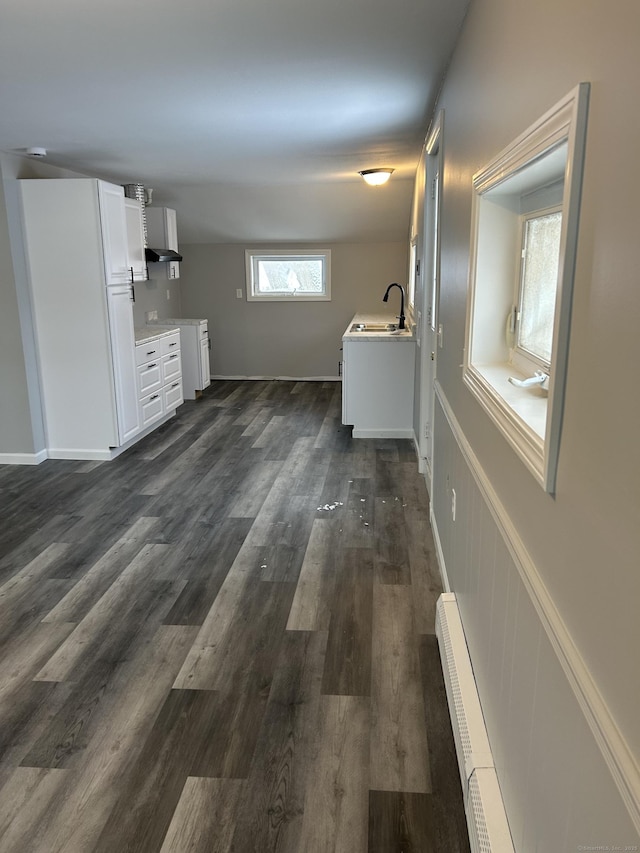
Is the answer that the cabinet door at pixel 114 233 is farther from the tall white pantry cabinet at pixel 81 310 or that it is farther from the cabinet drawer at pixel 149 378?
the cabinet drawer at pixel 149 378

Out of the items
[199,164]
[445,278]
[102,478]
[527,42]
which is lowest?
[102,478]

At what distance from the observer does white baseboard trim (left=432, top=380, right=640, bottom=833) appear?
30.7 inches

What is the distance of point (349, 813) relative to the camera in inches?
68.4

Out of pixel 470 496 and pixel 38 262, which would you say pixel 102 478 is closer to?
pixel 38 262

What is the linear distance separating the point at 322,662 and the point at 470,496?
84cm

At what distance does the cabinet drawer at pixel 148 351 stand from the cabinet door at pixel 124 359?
4.5 inches

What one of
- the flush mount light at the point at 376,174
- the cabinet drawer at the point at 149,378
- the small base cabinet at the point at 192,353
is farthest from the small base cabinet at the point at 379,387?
the small base cabinet at the point at 192,353

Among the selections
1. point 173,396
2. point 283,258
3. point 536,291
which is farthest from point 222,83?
point 283,258

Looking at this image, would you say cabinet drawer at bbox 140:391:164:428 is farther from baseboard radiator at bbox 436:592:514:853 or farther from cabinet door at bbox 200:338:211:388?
baseboard radiator at bbox 436:592:514:853

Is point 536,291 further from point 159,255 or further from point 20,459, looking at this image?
point 159,255

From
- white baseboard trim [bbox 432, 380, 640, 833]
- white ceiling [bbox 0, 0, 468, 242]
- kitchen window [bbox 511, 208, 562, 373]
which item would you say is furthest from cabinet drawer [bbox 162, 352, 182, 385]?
white baseboard trim [bbox 432, 380, 640, 833]

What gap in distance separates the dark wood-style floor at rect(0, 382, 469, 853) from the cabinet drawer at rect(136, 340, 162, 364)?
142cm

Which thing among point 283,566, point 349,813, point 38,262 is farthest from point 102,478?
point 349,813

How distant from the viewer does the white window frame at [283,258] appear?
26.0 feet
